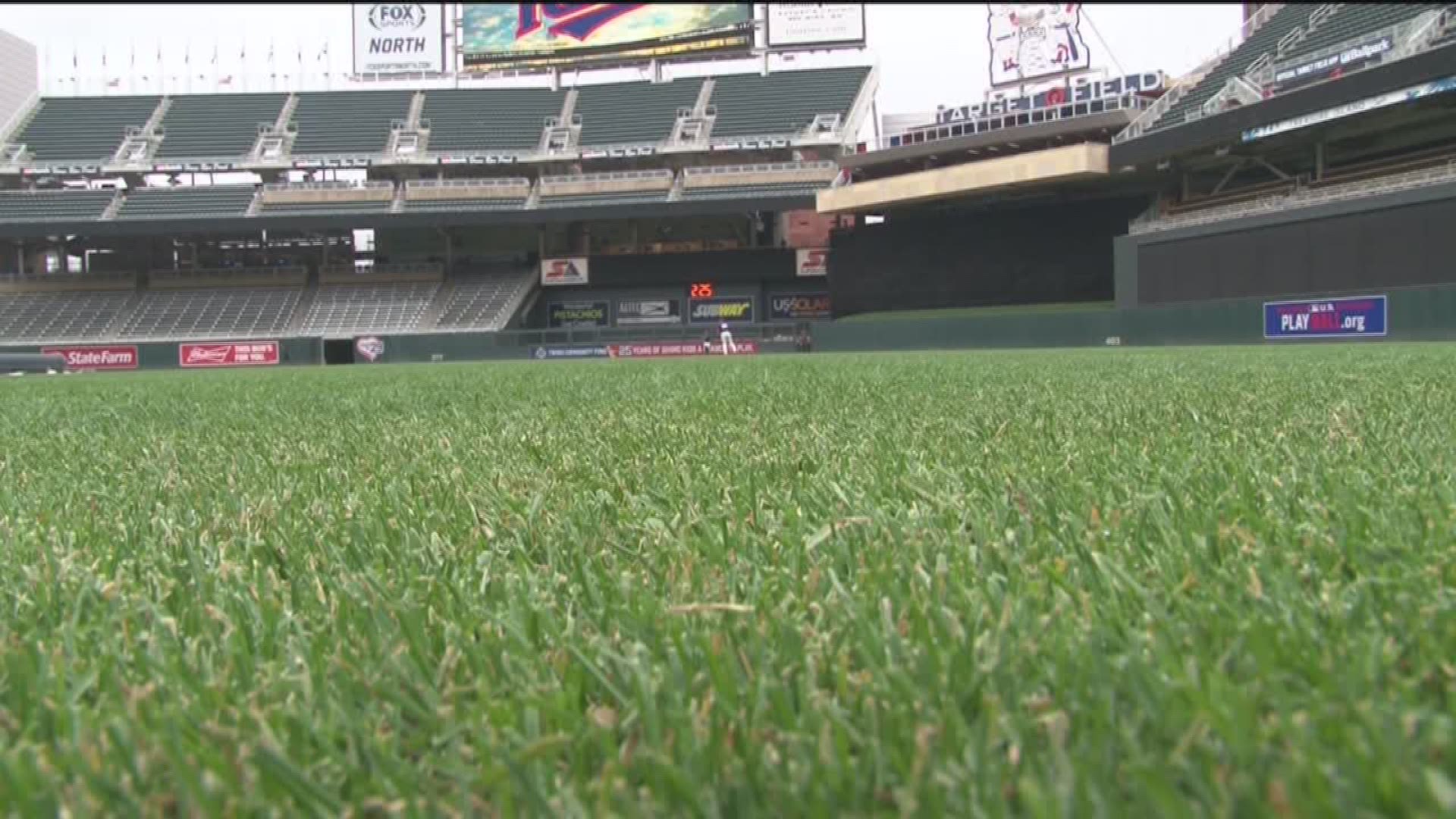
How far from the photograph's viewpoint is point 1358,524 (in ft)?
5.16

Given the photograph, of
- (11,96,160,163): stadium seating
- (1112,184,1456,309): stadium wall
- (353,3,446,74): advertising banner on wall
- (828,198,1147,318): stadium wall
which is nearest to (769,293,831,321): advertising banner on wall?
(828,198,1147,318): stadium wall

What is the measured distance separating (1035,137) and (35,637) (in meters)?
35.2

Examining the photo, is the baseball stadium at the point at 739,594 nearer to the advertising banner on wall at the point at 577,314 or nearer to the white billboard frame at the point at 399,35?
the advertising banner on wall at the point at 577,314

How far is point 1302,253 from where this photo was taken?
942 inches

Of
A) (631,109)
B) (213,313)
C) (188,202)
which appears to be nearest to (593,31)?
(631,109)

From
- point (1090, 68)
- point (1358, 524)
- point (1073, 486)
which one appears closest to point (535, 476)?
→ point (1073, 486)

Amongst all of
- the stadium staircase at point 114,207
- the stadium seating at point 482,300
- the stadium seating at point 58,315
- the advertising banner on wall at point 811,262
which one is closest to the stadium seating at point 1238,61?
the advertising banner on wall at point 811,262

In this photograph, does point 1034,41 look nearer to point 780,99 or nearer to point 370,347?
point 780,99

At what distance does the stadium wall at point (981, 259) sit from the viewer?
33.6 m

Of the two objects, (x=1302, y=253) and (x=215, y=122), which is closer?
(x=1302, y=253)

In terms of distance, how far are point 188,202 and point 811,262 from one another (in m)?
23.9

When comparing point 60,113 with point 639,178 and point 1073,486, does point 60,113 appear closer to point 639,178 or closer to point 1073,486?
point 639,178

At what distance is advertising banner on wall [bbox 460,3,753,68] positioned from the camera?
45.7 m

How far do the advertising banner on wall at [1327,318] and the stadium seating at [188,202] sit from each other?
34914mm
